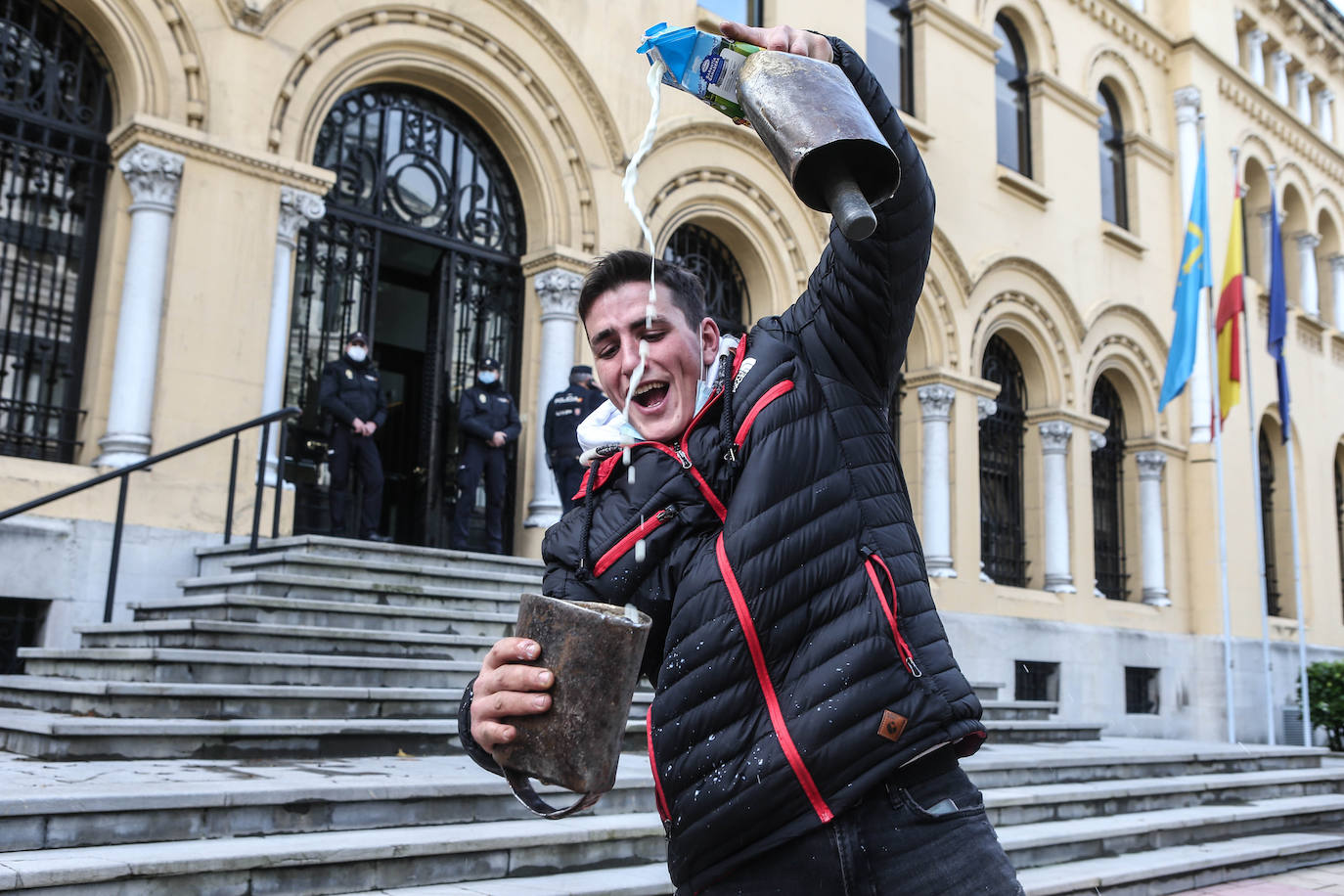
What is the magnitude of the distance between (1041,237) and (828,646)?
1517cm

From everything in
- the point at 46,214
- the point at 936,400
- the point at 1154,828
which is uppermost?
the point at 936,400

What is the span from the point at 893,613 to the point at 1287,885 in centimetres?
621

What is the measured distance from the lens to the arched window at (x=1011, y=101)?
635 inches

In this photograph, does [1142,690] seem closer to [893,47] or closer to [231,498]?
[893,47]

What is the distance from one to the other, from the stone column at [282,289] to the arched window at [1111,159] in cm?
1294

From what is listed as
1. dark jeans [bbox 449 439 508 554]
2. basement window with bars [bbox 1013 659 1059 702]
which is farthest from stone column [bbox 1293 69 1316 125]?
dark jeans [bbox 449 439 508 554]

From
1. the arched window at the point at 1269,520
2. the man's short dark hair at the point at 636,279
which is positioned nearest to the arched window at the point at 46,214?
the man's short dark hair at the point at 636,279

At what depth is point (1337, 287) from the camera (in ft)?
74.8

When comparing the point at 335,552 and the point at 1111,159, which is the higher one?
the point at 1111,159

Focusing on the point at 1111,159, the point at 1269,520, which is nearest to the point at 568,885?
the point at 1111,159

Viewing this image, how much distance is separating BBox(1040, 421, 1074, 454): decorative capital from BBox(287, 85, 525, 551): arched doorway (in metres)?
8.11

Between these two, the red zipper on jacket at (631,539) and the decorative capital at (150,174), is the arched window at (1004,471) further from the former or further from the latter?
the red zipper on jacket at (631,539)

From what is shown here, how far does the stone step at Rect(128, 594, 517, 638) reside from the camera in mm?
6762

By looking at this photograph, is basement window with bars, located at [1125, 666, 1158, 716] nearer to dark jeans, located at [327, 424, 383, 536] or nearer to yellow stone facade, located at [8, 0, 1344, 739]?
yellow stone facade, located at [8, 0, 1344, 739]
